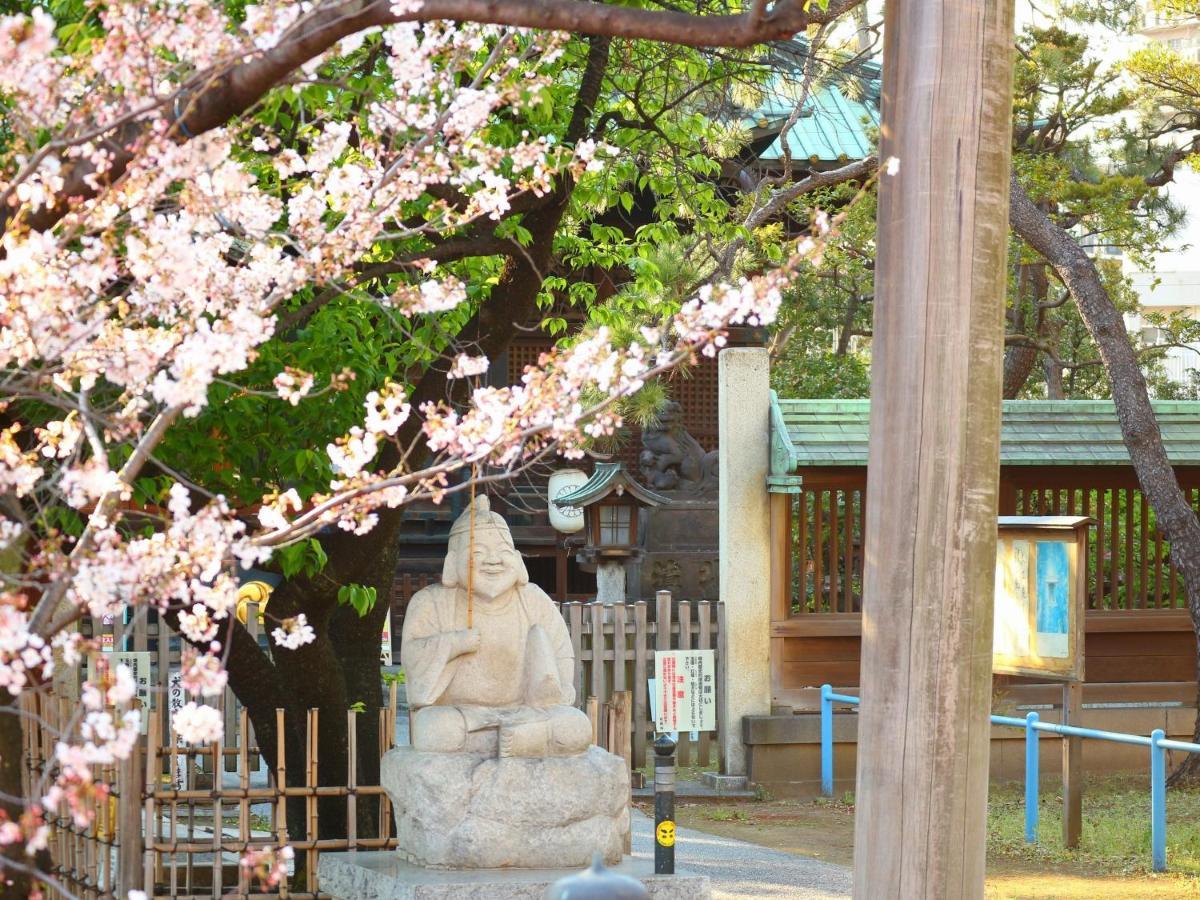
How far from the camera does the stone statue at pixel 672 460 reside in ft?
55.3

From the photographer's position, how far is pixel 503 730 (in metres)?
6.31

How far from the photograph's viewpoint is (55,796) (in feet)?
10.3

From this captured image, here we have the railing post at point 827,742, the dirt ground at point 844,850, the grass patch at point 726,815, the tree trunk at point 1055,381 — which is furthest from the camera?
the tree trunk at point 1055,381

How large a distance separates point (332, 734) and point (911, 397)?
166 inches

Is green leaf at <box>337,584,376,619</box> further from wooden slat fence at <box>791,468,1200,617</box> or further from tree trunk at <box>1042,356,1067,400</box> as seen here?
tree trunk at <box>1042,356,1067,400</box>

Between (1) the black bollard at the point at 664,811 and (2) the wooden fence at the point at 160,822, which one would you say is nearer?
(1) the black bollard at the point at 664,811

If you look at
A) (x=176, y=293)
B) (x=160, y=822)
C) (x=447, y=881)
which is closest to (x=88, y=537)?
(x=176, y=293)

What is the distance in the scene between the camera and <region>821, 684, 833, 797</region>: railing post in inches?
466

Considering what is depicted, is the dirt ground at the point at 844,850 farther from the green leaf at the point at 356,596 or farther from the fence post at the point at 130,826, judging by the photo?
the fence post at the point at 130,826

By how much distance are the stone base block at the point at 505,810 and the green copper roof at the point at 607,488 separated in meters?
8.07

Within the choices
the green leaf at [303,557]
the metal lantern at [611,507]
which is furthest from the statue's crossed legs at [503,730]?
the metal lantern at [611,507]

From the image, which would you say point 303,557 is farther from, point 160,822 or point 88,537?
point 88,537

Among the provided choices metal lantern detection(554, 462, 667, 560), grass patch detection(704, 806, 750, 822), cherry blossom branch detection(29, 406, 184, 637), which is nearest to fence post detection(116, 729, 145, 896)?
cherry blossom branch detection(29, 406, 184, 637)

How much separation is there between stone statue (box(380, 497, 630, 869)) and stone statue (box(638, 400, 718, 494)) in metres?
10.1
